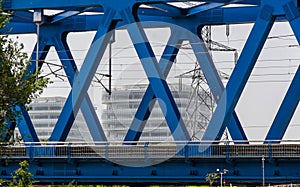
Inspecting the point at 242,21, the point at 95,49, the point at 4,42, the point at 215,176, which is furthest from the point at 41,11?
the point at 4,42

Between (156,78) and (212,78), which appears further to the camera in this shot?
(212,78)

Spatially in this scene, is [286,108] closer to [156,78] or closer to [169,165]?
[169,165]

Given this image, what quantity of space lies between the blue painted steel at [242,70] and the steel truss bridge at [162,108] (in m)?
0.04

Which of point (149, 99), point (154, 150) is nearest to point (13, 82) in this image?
point (154, 150)

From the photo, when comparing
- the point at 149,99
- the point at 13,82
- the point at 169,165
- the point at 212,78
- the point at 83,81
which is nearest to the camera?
the point at 13,82

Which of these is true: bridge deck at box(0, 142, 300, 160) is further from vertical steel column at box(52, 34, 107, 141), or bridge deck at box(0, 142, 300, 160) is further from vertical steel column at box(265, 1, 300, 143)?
vertical steel column at box(52, 34, 107, 141)

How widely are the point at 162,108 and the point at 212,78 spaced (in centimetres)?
423

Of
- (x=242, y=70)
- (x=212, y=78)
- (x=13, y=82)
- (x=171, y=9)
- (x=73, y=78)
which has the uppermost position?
(x=171, y=9)

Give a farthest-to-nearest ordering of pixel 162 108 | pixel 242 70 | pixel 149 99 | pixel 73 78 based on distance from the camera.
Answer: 1. pixel 73 78
2. pixel 149 99
3. pixel 162 108
4. pixel 242 70

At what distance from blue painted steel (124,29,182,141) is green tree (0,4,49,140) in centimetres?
1498

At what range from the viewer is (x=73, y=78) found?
3816 centimetres

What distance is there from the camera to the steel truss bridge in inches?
1150

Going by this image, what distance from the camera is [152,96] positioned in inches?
1431

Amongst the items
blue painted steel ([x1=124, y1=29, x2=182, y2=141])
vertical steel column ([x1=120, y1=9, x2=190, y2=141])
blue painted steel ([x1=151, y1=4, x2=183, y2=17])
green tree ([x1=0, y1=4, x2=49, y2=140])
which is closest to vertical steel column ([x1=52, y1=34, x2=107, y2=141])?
blue painted steel ([x1=124, y1=29, x2=182, y2=141])
